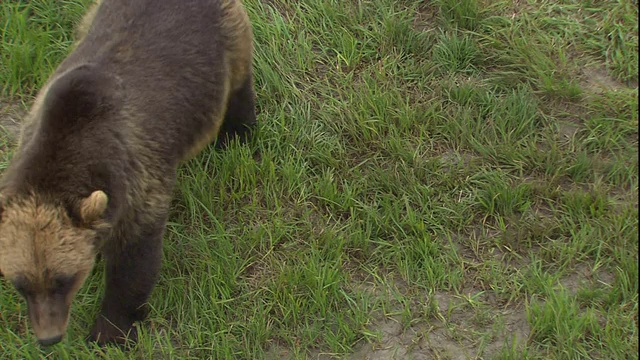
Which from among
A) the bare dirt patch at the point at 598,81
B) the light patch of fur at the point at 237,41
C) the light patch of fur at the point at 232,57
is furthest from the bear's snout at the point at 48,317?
the bare dirt patch at the point at 598,81

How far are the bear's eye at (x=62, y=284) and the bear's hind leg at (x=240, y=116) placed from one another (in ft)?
5.88

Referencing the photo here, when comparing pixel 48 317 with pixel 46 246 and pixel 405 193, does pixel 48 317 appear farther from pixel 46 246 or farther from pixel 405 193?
pixel 405 193

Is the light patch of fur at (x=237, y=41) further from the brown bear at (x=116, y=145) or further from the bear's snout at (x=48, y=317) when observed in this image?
the bear's snout at (x=48, y=317)

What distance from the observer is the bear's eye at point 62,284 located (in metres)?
3.98

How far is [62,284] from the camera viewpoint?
4.01 m

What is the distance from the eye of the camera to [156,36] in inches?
187

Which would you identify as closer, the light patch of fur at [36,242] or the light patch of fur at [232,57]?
the light patch of fur at [36,242]

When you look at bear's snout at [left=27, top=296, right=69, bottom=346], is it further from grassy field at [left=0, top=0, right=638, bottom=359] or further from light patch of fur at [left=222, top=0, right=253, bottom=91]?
light patch of fur at [left=222, top=0, right=253, bottom=91]

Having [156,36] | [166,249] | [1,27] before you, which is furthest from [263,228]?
[1,27]

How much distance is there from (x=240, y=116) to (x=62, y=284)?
1915 mm

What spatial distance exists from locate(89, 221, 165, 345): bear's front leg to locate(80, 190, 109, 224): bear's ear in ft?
1.54

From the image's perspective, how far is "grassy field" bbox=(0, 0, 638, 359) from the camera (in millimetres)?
4672

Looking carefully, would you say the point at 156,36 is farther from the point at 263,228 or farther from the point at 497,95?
the point at 497,95

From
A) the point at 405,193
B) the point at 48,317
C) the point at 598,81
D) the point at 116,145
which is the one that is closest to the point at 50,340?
the point at 48,317
